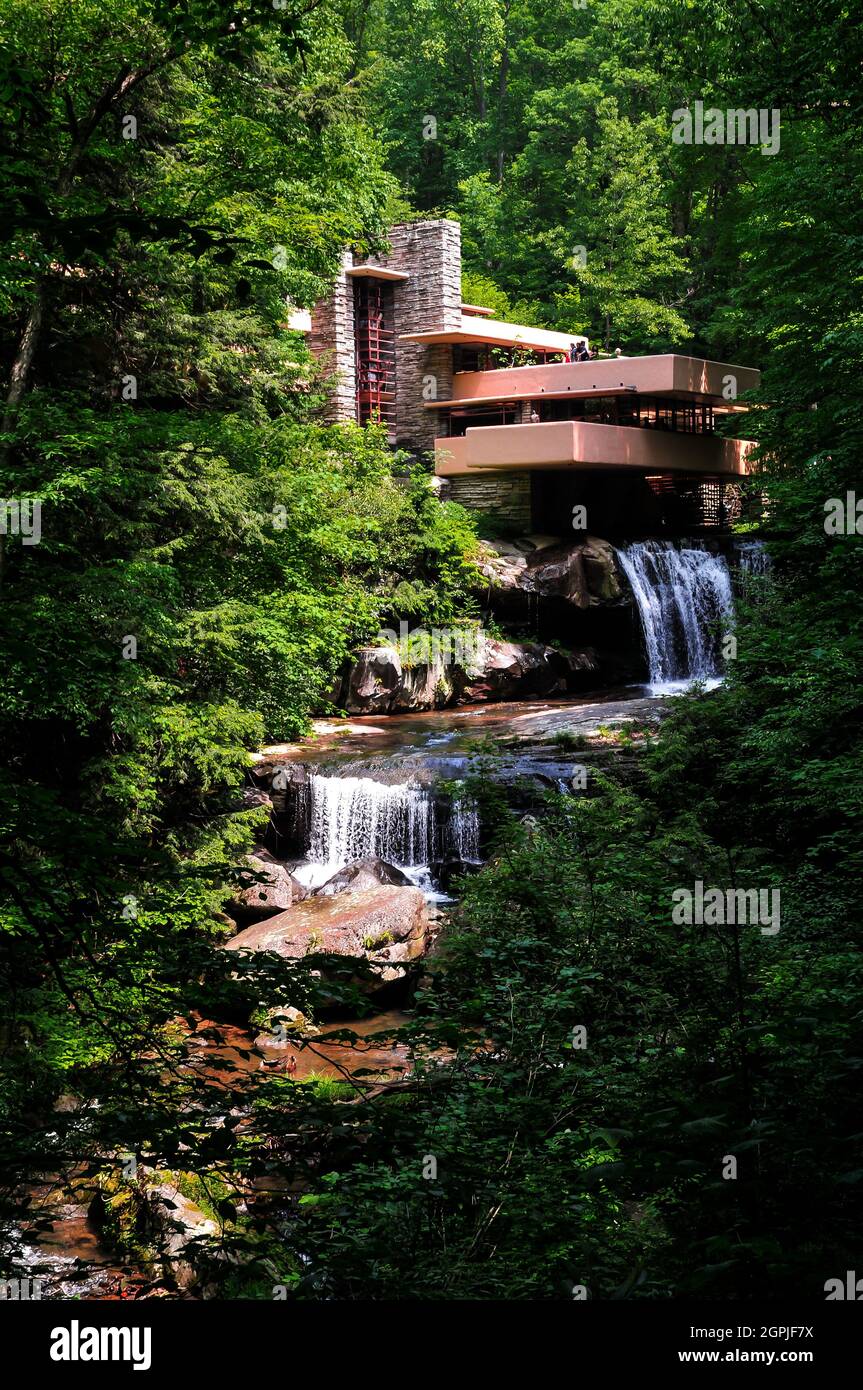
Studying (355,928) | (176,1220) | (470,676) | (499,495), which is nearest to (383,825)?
(355,928)

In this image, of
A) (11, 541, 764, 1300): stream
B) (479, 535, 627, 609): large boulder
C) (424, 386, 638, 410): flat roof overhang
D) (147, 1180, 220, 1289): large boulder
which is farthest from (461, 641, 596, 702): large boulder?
(147, 1180, 220, 1289): large boulder

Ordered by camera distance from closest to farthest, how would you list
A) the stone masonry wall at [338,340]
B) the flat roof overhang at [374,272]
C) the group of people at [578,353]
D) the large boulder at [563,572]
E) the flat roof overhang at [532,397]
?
the large boulder at [563,572], the flat roof overhang at [532,397], the stone masonry wall at [338,340], the flat roof overhang at [374,272], the group of people at [578,353]

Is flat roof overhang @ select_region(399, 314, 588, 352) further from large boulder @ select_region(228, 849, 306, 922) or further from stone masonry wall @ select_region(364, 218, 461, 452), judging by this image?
large boulder @ select_region(228, 849, 306, 922)

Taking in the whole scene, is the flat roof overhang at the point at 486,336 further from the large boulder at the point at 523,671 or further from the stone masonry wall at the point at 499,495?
the large boulder at the point at 523,671

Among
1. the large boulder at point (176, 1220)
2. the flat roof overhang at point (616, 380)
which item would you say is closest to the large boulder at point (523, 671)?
the flat roof overhang at point (616, 380)

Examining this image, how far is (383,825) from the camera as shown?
52.1ft

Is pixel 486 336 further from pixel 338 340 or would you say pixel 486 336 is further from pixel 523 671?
pixel 523 671

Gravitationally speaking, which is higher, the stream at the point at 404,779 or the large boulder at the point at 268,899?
the stream at the point at 404,779

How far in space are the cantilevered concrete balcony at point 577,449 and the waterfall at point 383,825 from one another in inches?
436

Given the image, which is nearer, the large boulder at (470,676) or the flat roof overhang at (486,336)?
the large boulder at (470,676)

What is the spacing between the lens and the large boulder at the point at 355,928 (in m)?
12.2

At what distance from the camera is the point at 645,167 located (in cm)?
3281

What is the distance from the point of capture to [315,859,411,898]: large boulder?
560 inches
